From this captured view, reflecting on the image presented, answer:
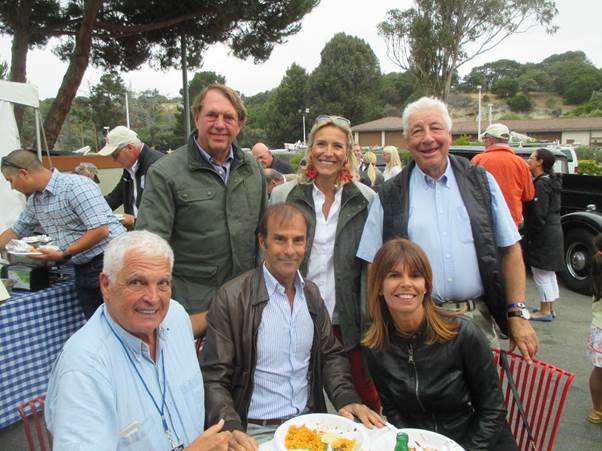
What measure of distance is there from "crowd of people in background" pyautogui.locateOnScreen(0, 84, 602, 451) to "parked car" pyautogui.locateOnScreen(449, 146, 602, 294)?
5029 mm

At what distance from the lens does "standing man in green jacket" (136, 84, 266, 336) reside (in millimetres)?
2557

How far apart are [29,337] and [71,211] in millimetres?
1047

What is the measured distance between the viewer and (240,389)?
2088 mm

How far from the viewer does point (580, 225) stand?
6906 mm

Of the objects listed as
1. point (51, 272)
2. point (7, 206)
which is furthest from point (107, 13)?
point (51, 272)

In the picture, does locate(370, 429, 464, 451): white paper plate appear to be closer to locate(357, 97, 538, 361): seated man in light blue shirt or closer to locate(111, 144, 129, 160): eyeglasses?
locate(357, 97, 538, 361): seated man in light blue shirt

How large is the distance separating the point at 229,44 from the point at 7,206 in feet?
30.7

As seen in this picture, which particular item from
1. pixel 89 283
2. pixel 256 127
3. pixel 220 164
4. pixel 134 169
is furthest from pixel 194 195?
pixel 256 127

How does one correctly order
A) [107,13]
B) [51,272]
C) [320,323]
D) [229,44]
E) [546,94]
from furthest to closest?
1. [546,94]
2. [229,44]
3. [107,13]
4. [51,272]
5. [320,323]

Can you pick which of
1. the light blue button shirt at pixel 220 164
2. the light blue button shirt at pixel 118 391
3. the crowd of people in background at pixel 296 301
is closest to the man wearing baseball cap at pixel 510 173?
the crowd of people in background at pixel 296 301

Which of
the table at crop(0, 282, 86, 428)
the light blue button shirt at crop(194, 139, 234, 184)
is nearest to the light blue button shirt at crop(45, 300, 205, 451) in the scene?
the light blue button shirt at crop(194, 139, 234, 184)

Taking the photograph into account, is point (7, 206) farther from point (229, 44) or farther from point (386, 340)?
point (229, 44)

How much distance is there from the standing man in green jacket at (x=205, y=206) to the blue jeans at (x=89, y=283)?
49.0 inches

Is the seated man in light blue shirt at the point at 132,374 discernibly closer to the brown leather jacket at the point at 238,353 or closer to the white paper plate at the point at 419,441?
the brown leather jacket at the point at 238,353
